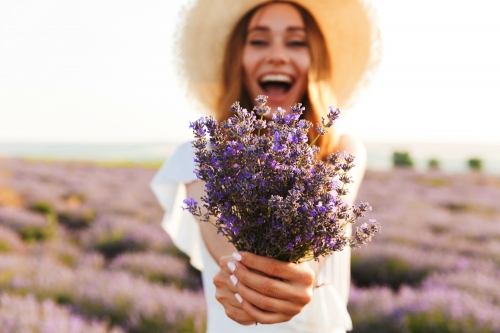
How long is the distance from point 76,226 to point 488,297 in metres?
6.54

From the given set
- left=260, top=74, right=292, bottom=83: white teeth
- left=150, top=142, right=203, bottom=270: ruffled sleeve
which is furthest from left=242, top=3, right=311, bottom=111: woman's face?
left=150, top=142, right=203, bottom=270: ruffled sleeve

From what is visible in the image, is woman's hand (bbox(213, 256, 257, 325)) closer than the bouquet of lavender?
No

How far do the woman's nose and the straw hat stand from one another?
0.34m

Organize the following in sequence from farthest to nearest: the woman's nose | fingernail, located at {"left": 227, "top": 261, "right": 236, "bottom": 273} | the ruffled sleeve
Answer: the ruffled sleeve, the woman's nose, fingernail, located at {"left": 227, "top": 261, "right": 236, "bottom": 273}

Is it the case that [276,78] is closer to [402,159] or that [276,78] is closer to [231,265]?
[231,265]

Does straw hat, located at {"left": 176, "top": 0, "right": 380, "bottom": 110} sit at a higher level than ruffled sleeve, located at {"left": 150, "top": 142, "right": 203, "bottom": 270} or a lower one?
higher

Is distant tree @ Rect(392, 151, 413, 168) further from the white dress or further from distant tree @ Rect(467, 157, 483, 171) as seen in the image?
the white dress

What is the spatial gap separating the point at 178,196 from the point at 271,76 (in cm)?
84

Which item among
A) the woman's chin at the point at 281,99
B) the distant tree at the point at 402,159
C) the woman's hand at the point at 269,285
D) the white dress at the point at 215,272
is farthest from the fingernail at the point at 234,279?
the distant tree at the point at 402,159

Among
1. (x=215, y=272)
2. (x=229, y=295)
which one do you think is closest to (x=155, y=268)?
(x=215, y=272)

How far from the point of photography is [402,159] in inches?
998

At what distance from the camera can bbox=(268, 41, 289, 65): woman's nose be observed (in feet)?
7.91

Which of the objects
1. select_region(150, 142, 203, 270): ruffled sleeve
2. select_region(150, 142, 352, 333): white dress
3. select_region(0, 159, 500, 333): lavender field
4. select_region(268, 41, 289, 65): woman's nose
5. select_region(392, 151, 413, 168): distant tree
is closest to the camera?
select_region(150, 142, 352, 333): white dress

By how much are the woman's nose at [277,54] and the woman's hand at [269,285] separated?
48.4 inches
